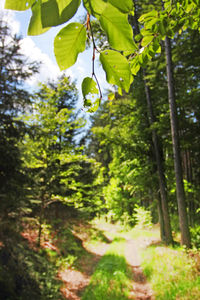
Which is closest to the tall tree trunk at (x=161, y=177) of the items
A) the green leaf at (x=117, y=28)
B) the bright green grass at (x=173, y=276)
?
the bright green grass at (x=173, y=276)

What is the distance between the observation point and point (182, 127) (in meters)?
7.61

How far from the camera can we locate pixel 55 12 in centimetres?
40

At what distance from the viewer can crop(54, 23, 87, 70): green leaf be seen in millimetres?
486

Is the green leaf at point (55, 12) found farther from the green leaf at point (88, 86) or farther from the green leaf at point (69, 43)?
the green leaf at point (88, 86)

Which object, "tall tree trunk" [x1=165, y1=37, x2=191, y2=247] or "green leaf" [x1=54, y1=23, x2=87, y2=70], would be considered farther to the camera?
"tall tree trunk" [x1=165, y1=37, x2=191, y2=247]

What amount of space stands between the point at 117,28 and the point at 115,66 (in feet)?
0.32

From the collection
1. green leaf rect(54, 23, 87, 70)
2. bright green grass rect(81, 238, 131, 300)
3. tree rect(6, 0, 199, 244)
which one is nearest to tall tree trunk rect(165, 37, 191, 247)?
bright green grass rect(81, 238, 131, 300)

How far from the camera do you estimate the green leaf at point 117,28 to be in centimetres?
44

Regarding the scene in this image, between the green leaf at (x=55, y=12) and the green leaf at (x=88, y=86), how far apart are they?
0.65 feet

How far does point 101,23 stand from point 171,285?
5635 mm

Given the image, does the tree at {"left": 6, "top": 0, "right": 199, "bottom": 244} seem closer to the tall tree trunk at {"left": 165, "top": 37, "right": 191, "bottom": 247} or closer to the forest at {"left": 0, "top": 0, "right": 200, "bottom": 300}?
the forest at {"left": 0, "top": 0, "right": 200, "bottom": 300}

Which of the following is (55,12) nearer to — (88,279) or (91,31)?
(91,31)

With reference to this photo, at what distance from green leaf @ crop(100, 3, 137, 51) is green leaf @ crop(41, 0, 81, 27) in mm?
80

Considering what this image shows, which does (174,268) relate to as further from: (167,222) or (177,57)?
(177,57)
